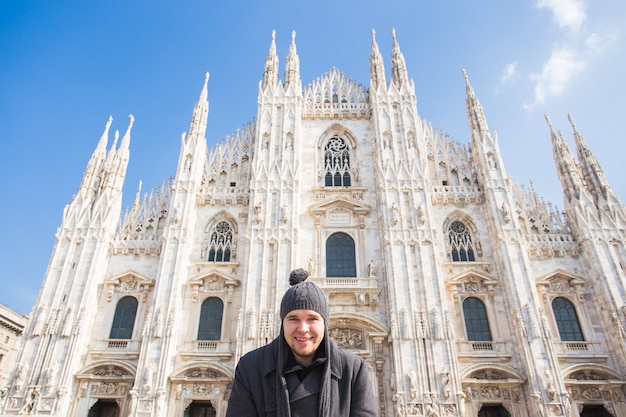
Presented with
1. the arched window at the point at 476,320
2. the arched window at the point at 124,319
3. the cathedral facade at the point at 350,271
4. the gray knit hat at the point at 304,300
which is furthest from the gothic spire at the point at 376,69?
the gray knit hat at the point at 304,300

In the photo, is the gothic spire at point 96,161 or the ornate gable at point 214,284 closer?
the ornate gable at point 214,284

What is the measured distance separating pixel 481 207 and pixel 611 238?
5129mm

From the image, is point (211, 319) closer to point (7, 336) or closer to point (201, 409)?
point (201, 409)

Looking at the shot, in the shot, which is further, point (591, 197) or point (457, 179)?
point (457, 179)

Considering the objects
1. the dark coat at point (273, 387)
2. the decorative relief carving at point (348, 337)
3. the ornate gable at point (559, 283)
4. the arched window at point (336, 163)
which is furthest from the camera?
the arched window at point (336, 163)

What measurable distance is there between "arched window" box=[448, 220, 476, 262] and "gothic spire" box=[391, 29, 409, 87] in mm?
8366

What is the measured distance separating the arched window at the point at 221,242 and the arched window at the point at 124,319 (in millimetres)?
3697

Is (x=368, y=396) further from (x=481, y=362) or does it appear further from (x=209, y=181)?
(x=209, y=181)

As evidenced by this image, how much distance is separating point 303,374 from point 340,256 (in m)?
15.8

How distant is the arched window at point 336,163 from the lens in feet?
68.7

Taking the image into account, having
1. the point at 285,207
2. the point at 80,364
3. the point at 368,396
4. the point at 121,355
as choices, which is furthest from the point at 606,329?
the point at 80,364

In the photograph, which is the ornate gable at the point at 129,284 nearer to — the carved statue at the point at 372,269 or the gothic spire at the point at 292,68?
the carved statue at the point at 372,269

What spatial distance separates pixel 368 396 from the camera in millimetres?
2994

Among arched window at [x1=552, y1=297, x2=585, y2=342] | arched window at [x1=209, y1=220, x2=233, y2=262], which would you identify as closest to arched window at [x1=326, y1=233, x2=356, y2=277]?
arched window at [x1=209, y1=220, x2=233, y2=262]
